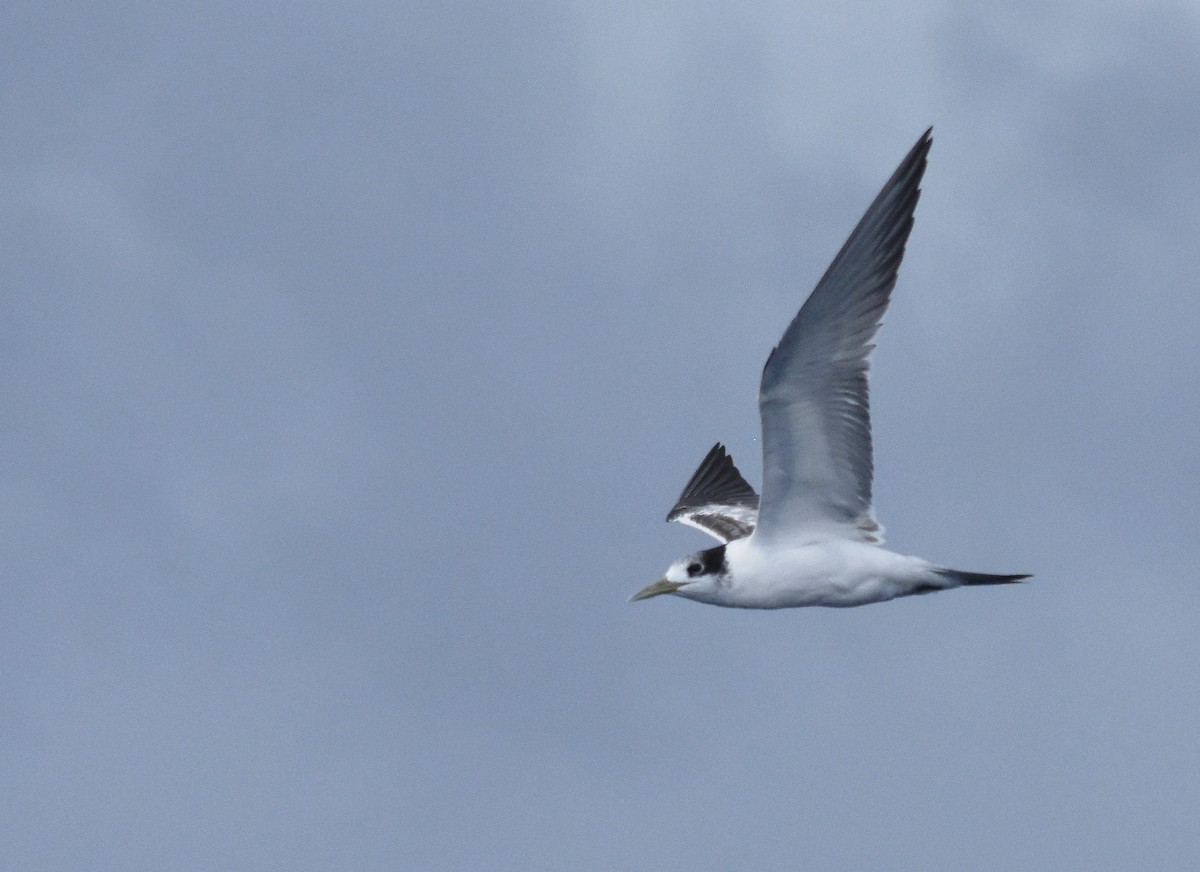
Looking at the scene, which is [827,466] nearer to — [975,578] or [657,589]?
[975,578]

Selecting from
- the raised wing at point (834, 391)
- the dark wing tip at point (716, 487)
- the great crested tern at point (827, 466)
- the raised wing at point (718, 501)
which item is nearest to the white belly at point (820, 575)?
the great crested tern at point (827, 466)

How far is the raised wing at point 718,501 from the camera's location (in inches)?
875

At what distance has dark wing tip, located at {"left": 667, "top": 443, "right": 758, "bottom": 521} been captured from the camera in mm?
23594

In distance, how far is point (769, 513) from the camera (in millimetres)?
17422

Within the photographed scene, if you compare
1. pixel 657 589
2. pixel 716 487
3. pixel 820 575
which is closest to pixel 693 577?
Result: pixel 657 589

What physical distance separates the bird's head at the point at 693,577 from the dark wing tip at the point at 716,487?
4.77 meters

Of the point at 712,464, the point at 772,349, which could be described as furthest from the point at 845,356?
the point at 712,464

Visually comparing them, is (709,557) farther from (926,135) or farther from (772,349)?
(926,135)

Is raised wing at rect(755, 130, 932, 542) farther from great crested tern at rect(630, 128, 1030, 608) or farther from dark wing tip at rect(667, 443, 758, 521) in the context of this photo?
dark wing tip at rect(667, 443, 758, 521)

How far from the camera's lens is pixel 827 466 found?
667 inches

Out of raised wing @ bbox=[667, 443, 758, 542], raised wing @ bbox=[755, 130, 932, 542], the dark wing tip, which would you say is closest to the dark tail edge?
raised wing @ bbox=[755, 130, 932, 542]

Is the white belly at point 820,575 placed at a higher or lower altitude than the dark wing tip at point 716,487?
lower

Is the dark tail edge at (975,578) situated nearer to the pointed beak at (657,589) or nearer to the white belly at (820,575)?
→ the white belly at (820,575)

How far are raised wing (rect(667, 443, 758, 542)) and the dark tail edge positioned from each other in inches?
187
